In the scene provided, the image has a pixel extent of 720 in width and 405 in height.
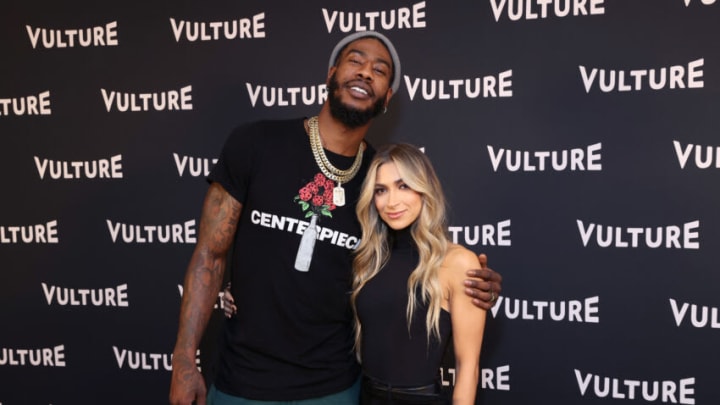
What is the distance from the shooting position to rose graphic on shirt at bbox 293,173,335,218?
158cm

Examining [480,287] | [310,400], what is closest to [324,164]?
[480,287]

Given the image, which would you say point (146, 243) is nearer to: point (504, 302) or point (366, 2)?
point (366, 2)

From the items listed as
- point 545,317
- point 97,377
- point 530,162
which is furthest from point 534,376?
point 97,377

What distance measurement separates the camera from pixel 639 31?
1.97 metres

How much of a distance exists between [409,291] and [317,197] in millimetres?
381

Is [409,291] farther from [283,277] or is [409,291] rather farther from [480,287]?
[283,277]

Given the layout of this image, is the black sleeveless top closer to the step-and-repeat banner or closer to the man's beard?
the man's beard

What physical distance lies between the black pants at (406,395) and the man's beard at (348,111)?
0.76 meters

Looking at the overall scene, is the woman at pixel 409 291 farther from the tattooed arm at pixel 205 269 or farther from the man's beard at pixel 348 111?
the tattooed arm at pixel 205 269

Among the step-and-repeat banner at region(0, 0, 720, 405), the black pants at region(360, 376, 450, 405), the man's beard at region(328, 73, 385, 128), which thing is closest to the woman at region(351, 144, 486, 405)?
the black pants at region(360, 376, 450, 405)

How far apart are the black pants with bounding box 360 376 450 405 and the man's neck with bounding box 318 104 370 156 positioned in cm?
70

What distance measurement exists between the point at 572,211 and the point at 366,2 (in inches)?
44.7

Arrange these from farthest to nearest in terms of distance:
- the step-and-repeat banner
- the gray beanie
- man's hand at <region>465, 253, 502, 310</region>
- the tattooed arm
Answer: the step-and-repeat banner
the gray beanie
the tattooed arm
man's hand at <region>465, 253, 502, 310</region>

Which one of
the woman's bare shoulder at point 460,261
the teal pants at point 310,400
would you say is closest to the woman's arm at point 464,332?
the woman's bare shoulder at point 460,261
